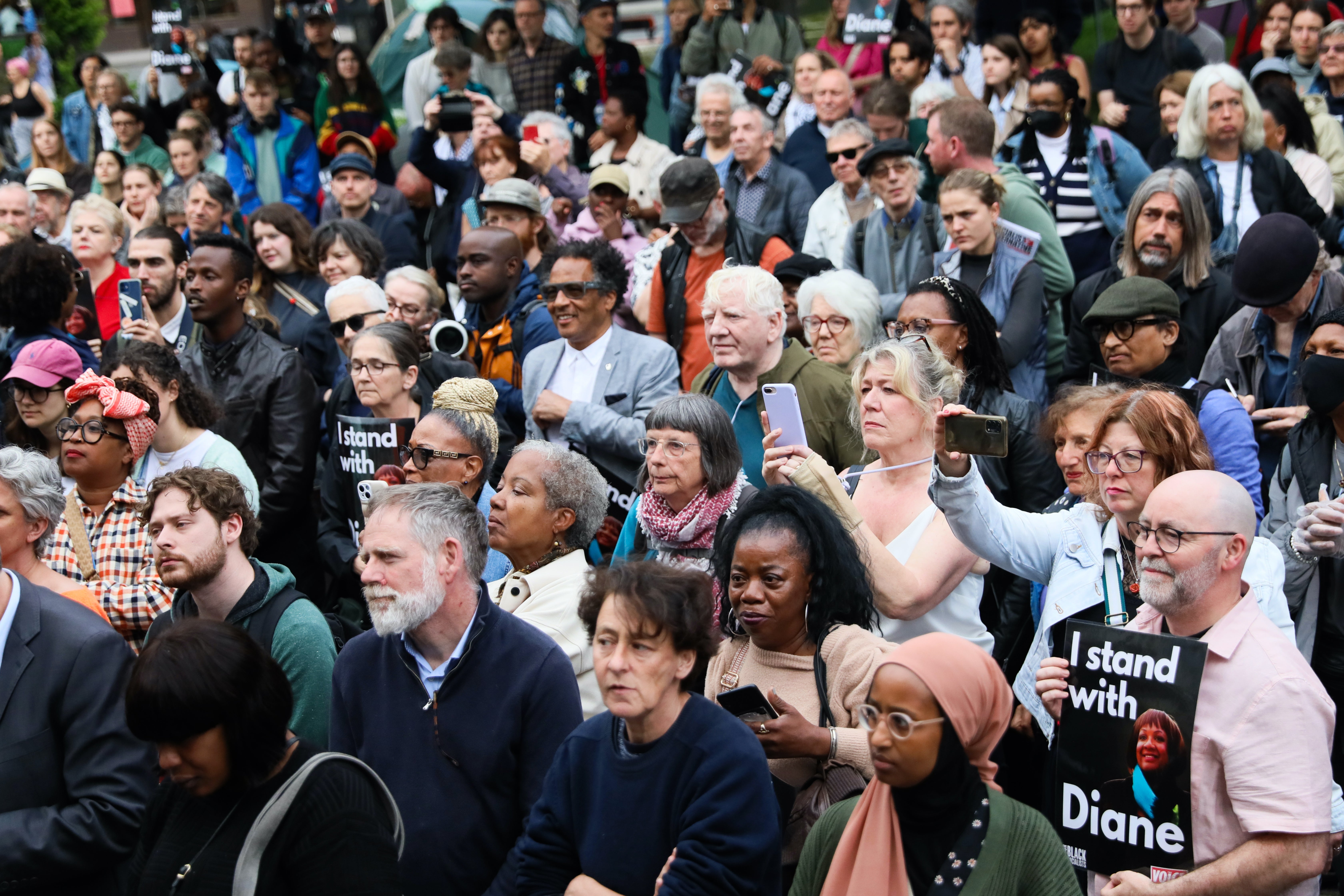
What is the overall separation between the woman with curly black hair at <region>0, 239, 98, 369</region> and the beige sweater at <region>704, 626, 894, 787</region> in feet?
13.8

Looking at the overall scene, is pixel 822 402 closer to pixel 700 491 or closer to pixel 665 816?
pixel 700 491

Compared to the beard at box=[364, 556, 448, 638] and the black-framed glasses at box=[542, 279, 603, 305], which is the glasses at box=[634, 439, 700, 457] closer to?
the beard at box=[364, 556, 448, 638]

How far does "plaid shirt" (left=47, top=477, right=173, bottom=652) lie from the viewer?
178 inches

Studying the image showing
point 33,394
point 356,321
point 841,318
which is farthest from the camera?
point 356,321

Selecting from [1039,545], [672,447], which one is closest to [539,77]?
[672,447]

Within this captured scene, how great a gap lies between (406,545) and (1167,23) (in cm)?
882

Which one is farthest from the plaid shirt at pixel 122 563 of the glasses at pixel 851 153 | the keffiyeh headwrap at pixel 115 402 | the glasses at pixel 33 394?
the glasses at pixel 851 153

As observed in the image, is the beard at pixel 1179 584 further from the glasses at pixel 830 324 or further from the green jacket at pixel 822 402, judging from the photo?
the glasses at pixel 830 324

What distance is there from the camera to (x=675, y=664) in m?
3.14

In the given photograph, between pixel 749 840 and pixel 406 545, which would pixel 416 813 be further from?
pixel 749 840

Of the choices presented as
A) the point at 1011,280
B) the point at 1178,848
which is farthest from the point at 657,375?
the point at 1178,848

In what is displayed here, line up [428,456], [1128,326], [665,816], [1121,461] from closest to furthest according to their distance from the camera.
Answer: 1. [665,816]
2. [1121,461]
3. [428,456]
4. [1128,326]

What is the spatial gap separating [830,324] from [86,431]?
3.06 meters

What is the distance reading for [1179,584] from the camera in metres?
3.22
